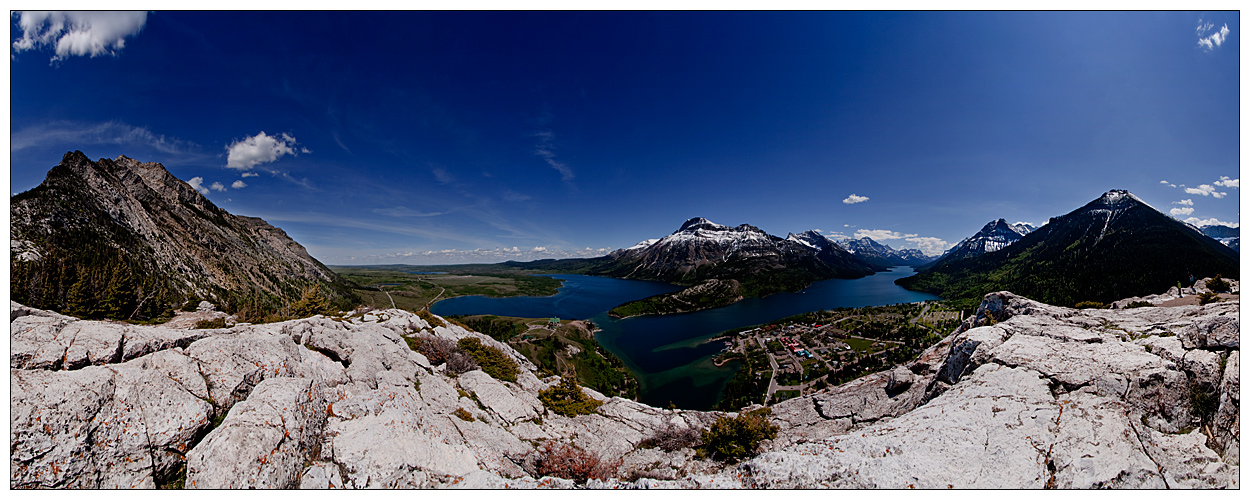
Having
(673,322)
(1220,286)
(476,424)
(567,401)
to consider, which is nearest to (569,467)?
(476,424)

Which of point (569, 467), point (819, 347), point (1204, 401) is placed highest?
point (1204, 401)

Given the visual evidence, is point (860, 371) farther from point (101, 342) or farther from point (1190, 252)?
point (1190, 252)

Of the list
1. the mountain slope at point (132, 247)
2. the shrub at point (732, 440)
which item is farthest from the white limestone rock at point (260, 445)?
the mountain slope at point (132, 247)

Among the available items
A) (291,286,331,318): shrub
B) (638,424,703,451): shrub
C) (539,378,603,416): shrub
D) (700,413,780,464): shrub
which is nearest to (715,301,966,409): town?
(539,378,603,416): shrub

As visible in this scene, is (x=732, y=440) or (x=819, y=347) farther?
(x=819, y=347)

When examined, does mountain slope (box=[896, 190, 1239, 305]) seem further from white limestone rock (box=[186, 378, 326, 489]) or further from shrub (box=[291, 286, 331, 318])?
shrub (box=[291, 286, 331, 318])

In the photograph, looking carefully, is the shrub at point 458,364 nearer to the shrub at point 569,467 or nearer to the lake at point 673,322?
the shrub at point 569,467

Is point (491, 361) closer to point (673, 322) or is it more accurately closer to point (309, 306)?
point (309, 306)
